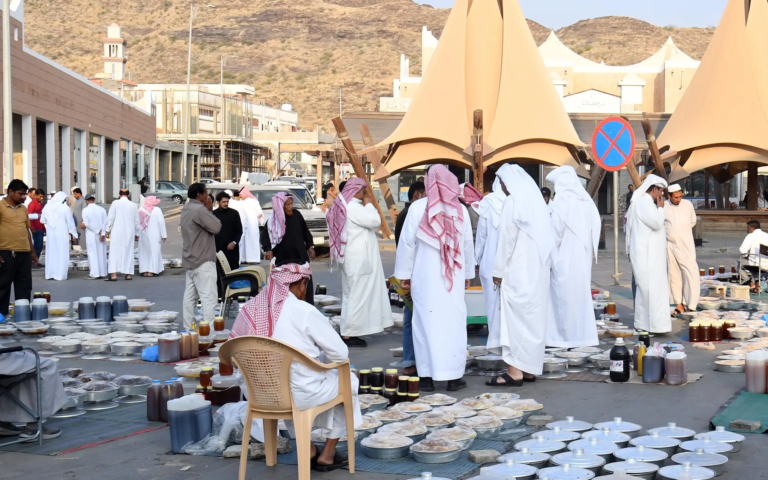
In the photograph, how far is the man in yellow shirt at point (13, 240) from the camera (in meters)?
10.8

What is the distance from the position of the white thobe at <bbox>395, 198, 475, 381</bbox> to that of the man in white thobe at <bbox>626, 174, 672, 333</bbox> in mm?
2980

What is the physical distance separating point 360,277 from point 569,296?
6.83 feet

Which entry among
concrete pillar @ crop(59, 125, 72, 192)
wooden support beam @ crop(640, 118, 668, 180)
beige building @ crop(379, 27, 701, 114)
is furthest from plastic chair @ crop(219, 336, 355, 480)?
beige building @ crop(379, 27, 701, 114)

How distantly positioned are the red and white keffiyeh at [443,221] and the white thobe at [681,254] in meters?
4.33

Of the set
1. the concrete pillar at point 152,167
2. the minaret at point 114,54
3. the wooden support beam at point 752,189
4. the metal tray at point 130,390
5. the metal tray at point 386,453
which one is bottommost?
the metal tray at point 386,453

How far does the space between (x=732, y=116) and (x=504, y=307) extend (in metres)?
16.5

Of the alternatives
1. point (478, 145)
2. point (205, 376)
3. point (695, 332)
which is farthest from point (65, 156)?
point (205, 376)

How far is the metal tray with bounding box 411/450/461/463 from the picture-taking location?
17.3 ft

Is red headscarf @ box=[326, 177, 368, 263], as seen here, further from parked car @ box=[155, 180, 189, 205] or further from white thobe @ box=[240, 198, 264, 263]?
parked car @ box=[155, 180, 189, 205]

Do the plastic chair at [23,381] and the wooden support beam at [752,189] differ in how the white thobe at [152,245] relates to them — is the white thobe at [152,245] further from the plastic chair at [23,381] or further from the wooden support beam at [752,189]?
the wooden support beam at [752,189]

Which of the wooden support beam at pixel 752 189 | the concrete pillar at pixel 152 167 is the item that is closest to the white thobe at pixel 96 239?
the wooden support beam at pixel 752 189

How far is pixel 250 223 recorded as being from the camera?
18.8 metres

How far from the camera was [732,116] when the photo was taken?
22109mm

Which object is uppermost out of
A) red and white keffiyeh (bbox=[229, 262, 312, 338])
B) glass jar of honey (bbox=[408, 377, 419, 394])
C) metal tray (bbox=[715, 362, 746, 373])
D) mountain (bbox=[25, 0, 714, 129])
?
mountain (bbox=[25, 0, 714, 129])
